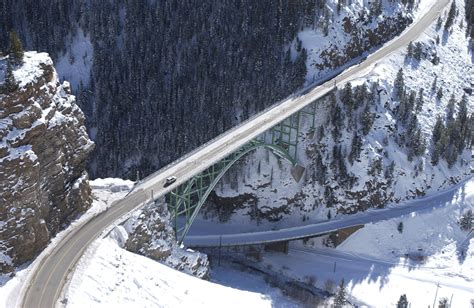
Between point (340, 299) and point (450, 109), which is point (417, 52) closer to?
point (450, 109)

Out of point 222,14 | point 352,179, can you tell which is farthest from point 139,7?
point 352,179

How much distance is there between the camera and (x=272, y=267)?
268 feet

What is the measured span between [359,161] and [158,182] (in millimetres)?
37513

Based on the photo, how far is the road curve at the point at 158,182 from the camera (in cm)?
4972

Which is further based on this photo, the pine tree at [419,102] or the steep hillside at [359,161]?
the pine tree at [419,102]

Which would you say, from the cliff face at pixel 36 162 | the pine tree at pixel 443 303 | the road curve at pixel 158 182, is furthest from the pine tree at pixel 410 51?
the cliff face at pixel 36 162

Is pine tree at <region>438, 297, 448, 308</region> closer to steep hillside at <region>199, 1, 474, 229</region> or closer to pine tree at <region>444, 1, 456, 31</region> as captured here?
steep hillside at <region>199, 1, 474, 229</region>

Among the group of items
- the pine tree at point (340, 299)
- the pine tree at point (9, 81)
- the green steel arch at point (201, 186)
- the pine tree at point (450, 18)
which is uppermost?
the pine tree at point (450, 18)

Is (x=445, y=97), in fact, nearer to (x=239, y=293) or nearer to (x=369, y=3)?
(x=369, y=3)

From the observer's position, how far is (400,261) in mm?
83812

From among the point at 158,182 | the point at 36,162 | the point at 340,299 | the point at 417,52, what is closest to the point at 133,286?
the point at 36,162

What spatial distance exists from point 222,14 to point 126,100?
920 inches

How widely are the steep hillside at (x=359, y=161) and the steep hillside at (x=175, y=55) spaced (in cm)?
889

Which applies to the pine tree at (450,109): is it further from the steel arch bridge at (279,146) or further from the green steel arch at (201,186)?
the green steel arch at (201,186)
